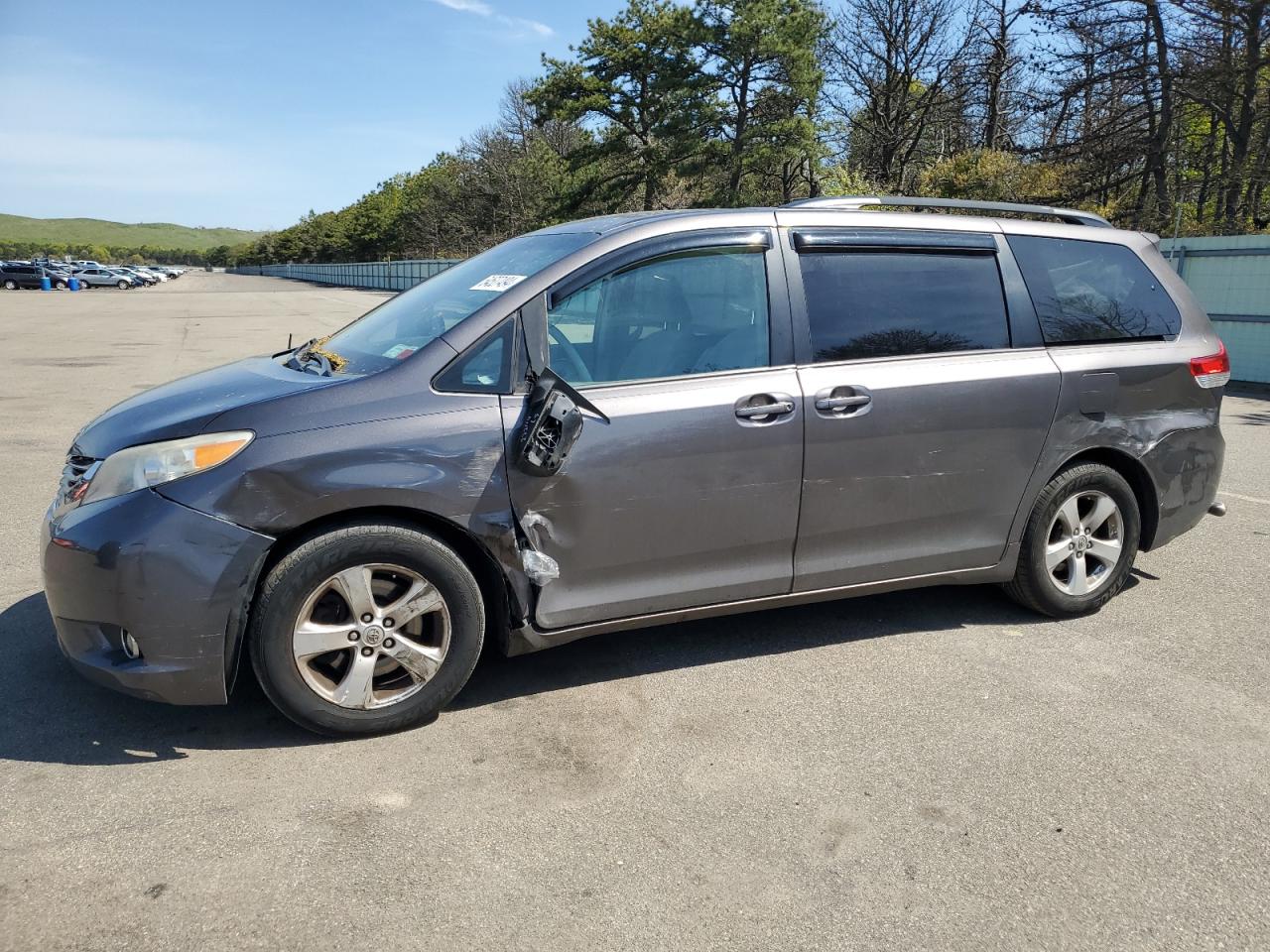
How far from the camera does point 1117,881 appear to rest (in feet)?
8.63

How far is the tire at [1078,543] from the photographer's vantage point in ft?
14.4

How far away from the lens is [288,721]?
3498 millimetres

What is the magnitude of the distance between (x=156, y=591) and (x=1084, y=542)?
12.7ft

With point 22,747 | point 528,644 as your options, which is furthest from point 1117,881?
point 22,747

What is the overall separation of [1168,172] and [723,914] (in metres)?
30.2

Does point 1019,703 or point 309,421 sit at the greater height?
point 309,421

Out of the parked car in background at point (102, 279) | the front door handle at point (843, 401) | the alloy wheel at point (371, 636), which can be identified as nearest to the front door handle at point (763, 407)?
the front door handle at point (843, 401)

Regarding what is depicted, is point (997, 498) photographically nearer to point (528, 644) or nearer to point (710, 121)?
point (528, 644)

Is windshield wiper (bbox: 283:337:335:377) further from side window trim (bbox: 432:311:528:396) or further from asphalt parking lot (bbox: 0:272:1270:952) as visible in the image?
asphalt parking lot (bbox: 0:272:1270:952)

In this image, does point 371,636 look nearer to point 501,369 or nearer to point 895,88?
point 501,369

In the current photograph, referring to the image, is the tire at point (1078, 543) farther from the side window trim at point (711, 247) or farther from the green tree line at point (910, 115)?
the green tree line at point (910, 115)

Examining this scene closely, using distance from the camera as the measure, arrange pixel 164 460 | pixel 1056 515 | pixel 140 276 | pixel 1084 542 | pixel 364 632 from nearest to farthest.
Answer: pixel 164 460, pixel 364 632, pixel 1056 515, pixel 1084 542, pixel 140 276

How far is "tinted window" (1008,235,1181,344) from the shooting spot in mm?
4391

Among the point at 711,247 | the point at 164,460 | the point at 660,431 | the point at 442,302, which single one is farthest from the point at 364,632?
the point at 711,247
